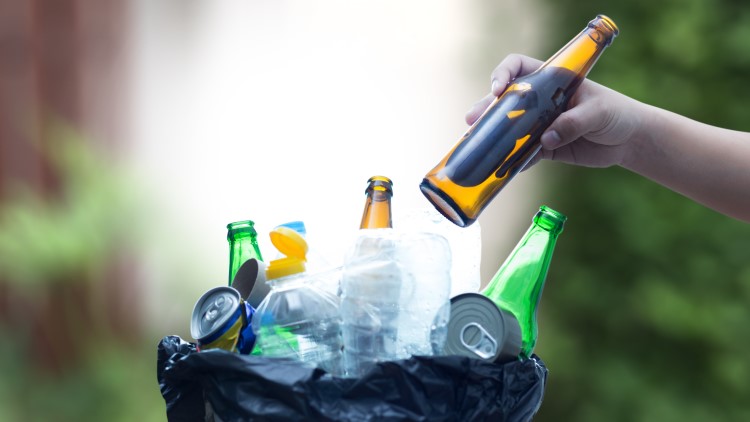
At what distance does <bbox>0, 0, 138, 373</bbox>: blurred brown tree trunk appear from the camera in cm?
258

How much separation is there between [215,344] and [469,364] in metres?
0.28

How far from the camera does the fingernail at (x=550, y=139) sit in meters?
0.98

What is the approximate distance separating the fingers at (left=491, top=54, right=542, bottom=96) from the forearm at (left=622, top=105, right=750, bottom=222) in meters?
0.19

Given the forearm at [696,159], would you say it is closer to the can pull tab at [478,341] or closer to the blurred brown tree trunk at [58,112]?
the can pull tab at [478,341]

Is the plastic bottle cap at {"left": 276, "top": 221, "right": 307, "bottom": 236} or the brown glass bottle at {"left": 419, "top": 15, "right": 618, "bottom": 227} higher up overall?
the brown glass bottle at {"left": 419, "top": 15, "right": 618, "bottom": 227}

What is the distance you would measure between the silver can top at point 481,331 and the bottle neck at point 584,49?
1.08ft

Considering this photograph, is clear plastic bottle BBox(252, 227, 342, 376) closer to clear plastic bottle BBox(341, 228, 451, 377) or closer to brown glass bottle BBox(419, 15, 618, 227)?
clear plastic bottle BBox(341, 228, 451, 377)

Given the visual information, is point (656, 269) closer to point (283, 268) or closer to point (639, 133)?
point (639, 133)

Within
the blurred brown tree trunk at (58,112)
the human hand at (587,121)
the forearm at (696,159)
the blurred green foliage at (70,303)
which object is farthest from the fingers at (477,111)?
the blurred brown tree trunk at (58,112)

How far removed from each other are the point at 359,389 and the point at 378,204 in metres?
0.27

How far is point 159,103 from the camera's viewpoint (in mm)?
2732

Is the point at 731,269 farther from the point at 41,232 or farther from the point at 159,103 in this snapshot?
the point at 41,232

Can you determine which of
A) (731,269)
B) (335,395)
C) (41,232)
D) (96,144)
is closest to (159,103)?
(96,144)

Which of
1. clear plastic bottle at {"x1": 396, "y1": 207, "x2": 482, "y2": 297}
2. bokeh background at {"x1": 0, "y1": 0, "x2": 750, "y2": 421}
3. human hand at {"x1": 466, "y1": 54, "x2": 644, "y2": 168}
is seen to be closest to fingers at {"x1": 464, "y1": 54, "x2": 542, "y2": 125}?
human hand at {"x1": 466, "y1": 54, "x2": 644, "y2": 168}
